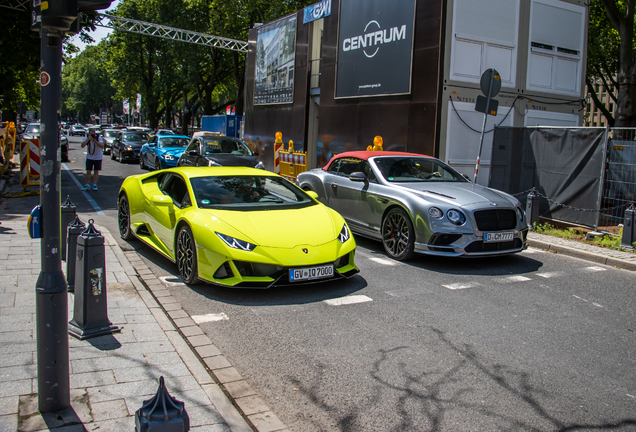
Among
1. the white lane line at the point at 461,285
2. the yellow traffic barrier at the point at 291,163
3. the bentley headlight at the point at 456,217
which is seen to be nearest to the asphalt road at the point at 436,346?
the white lane line at the point at 461,285

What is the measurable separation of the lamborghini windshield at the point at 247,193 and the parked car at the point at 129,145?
20.0m

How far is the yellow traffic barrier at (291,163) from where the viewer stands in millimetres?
17594

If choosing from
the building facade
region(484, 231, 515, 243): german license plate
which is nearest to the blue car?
the building facade

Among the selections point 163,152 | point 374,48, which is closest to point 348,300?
point 374,48

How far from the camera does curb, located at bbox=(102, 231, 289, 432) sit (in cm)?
334

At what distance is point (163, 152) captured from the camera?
21359 mm

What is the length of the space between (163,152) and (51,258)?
19.0 metres

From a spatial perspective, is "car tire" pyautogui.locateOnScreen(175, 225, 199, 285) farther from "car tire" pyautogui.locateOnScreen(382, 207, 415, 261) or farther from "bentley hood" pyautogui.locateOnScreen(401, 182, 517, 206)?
"bentley hood" pyautogui.locateOnScreen(401, 182, 517, 206)

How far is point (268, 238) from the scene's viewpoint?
591 centimetres

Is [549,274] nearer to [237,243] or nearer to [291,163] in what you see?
[237,243]

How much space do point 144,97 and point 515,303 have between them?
5328 cm

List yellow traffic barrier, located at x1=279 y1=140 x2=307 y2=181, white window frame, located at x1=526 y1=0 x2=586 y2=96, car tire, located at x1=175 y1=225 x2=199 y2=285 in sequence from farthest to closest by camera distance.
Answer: yellow traffic barrier, located at x1=279 y1=140 x2=307 y2=181 < white window frame, located at x1=526 y1=0 x2=586 y2=96 < car tire, located at x1=175 y1=225 x2=199 y2=285

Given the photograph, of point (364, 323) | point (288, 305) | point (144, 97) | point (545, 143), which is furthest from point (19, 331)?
point (144, 97)

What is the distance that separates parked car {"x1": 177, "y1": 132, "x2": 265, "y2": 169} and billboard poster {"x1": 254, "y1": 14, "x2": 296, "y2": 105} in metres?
4.45
